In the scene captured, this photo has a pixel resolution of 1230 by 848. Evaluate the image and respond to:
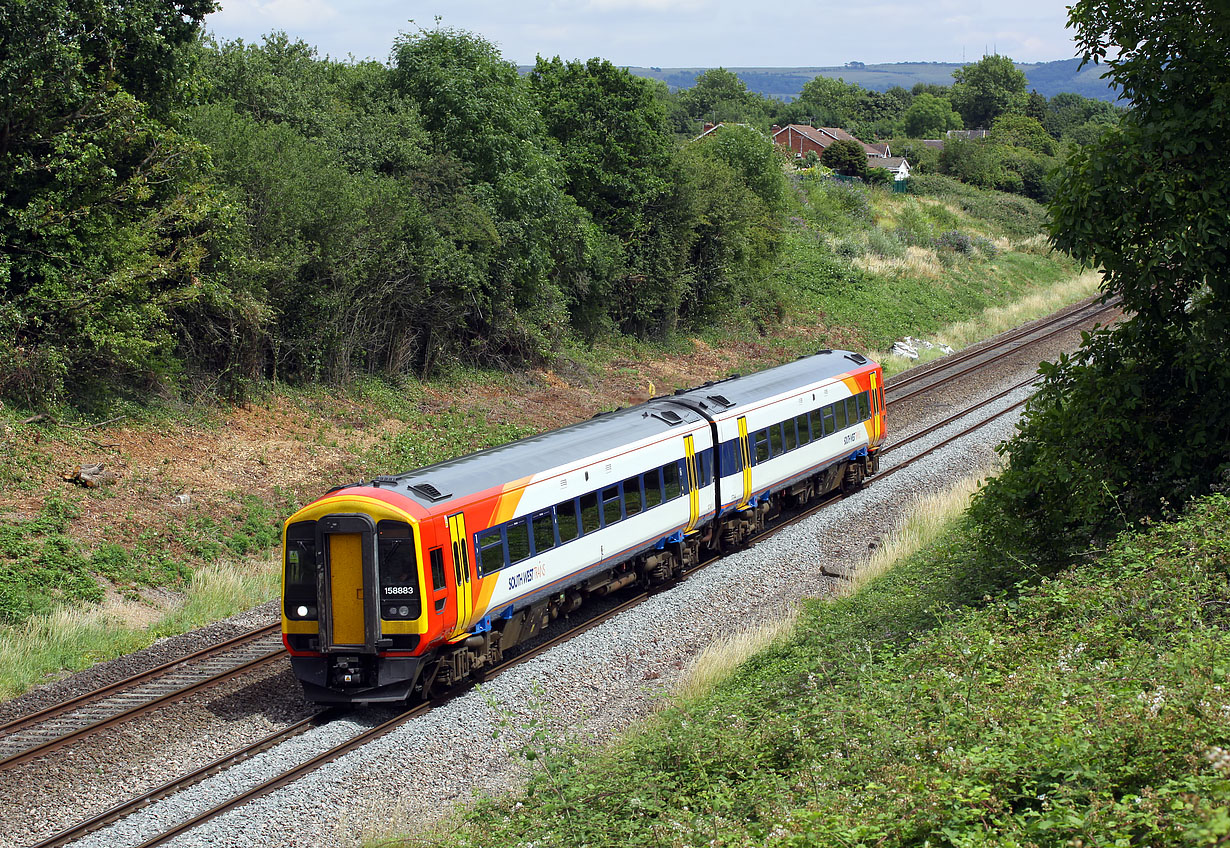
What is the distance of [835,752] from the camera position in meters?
8.18

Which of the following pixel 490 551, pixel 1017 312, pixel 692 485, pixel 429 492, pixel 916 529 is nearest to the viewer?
pixel 429 492

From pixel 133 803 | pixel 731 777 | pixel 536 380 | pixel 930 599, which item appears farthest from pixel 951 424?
pixel 133 803

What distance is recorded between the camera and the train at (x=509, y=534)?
12516mm

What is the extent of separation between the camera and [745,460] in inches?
749

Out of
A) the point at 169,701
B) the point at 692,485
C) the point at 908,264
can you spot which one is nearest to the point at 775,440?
the point at 692,485

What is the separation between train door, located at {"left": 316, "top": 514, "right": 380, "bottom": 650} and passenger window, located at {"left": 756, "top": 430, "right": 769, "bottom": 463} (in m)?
8.94

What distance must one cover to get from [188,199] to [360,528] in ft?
36.5

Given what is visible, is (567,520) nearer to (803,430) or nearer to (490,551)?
(490,551)

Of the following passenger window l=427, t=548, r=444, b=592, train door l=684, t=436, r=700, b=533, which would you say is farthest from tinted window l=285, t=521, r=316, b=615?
train door l=684, t=436, r=700, b=533

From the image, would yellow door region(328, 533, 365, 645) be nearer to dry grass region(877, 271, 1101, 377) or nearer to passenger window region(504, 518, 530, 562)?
passenger window region(504, 518, 530, 562)

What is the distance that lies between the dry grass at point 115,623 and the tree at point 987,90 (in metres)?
141

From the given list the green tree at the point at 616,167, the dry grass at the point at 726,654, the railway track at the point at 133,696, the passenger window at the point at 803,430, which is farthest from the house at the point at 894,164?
the railway track at the point at 133,696

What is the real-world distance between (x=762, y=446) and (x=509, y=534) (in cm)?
715

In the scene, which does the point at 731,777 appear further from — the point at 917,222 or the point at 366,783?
the point at 917,222
